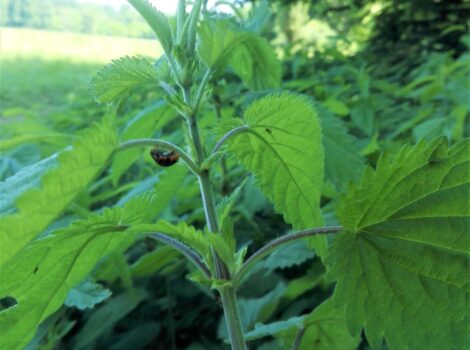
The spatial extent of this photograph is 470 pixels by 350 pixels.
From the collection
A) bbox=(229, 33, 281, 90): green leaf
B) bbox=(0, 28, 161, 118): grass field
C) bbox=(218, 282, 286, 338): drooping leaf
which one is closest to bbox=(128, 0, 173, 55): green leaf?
bbox=(229, 33, 281, 90): green leaf

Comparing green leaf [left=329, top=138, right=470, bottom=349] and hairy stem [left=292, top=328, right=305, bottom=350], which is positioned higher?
green leaf [left=329, top=138, right=470, bottom=349]

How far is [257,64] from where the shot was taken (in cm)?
130

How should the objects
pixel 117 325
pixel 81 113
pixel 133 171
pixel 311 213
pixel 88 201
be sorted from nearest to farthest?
pixel 311 213 < pixel 117 325 < pixel 88 201 < pixel 133 171 < pixel 81 113

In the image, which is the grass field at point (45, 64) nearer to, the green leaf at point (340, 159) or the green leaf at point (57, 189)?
the green leaf at point (340, 159)

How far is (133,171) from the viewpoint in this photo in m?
2.36

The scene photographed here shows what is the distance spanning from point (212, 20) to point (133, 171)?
1.52 metres

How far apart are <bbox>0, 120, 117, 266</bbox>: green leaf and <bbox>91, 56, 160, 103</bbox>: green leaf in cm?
19

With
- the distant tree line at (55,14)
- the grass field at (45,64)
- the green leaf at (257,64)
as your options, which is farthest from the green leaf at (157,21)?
the distant tree line at (55,14)

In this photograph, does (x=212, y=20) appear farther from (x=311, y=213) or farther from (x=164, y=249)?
(x=164, y=249)

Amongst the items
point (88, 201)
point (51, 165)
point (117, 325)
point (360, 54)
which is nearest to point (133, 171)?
point (88, 201)

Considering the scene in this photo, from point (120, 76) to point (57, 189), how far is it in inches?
11.4

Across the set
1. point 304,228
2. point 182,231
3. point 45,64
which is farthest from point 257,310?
point 45,64

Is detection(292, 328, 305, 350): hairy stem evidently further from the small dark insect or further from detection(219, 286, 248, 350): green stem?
the small dark insect

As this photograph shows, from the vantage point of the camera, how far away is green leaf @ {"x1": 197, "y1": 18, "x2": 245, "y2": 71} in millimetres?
867
